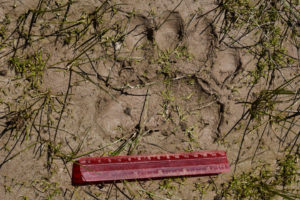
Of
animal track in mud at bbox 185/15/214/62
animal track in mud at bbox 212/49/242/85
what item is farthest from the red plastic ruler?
animal track in mud at bbox 185/15/214/62

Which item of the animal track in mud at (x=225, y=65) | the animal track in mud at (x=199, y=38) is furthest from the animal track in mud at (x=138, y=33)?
the animal track in mud at (x=225, y=65)

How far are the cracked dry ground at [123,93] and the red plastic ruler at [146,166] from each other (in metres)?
0.07

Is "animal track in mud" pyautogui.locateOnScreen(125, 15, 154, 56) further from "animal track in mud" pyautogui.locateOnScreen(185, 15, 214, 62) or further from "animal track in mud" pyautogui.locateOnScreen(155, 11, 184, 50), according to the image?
"animal track in mud" pyautogui.locateOnScreen(185, 15, 214, 62)

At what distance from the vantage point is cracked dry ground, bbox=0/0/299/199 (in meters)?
2.54

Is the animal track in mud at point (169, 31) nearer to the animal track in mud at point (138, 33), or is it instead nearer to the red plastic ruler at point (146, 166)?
the animal track in mud at point (138, 33)

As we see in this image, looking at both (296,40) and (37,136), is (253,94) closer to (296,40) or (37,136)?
(296,40)

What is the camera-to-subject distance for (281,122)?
9.33ft

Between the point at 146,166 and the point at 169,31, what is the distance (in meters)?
1.18

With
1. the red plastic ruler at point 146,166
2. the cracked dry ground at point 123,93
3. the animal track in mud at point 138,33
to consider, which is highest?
the animal track in mud at point 138,33

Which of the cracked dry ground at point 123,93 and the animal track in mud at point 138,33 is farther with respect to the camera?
the animal track in mud at point 138,33

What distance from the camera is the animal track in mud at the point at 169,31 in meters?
2.70

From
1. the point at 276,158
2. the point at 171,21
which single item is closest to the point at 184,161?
the point at 276,158

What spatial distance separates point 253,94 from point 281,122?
368 millimetres

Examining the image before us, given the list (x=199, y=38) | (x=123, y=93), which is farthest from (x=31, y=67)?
(x=199, y=38)
